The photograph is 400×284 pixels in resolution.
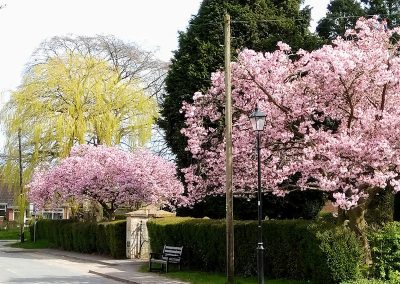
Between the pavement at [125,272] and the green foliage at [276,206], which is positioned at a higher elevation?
the green foliage at [276,206]

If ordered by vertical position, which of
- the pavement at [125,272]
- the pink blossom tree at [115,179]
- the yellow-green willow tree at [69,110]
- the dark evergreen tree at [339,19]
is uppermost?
the dark evergreen tree at [339,19]

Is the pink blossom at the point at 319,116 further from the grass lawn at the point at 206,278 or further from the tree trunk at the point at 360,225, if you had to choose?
the grass lawn at the point at 206,278

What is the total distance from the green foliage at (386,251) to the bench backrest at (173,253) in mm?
8455

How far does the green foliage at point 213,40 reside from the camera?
30938 millimetres

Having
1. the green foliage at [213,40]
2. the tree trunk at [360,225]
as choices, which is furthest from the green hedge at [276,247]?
the green foliage at [213,40]

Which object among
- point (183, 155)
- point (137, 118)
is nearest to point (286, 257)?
point (183, 155)

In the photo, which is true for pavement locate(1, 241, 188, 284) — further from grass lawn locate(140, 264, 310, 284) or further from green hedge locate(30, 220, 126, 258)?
green hedge locate(30, 220, 126, 258)

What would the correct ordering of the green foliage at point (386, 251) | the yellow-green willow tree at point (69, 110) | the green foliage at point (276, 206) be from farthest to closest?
the yellow-green willow tree at point (69, 110) < the green foliage at point (276, 206) < the green foliage at point (386, 251)

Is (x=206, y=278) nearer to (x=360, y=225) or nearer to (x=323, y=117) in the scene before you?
(x=360, y=225)

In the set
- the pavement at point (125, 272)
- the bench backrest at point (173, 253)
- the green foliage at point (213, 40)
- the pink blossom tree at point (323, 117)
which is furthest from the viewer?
the green foliage at point (213, 40)

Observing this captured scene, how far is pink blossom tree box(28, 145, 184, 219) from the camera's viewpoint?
3391 cm

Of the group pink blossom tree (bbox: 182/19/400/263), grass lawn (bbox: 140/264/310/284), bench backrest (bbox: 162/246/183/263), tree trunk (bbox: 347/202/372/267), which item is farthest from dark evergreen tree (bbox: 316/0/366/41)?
tree trunk (bbox: 347/202/372/267)

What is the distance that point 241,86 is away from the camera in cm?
1983

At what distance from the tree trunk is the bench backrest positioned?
7.95 m
